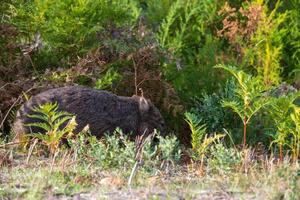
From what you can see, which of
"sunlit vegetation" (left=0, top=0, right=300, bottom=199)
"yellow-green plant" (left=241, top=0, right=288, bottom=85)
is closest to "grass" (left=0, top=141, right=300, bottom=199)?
"sunlit vegetation" (left=0, top=0, right=300, bottom=199)

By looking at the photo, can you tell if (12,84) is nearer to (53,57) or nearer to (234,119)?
(53,57)

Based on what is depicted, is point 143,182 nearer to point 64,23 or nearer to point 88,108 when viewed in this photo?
point 88,108

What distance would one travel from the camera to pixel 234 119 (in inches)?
295

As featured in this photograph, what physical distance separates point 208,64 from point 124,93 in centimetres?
111

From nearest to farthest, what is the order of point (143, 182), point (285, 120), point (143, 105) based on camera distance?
point (143, 182) → point (285, 120) → point (143, 105)

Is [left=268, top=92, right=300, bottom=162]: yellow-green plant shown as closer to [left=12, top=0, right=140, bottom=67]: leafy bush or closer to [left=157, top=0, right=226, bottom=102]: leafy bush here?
[left=157, top=0, right=226, bottom=102]: leafy bush

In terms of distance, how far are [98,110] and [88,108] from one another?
0.11 meters

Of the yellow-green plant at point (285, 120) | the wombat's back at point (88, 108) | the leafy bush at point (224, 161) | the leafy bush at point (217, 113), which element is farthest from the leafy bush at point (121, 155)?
the leafy bush at point (217, 113)

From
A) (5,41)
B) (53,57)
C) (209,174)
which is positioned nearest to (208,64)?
(53,57)

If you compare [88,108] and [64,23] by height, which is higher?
[64,23]

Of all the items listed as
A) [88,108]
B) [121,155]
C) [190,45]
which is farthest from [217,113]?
[190,45]

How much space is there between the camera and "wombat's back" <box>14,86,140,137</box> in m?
6.62

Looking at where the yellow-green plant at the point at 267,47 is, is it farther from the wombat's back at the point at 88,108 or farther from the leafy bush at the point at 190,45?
the wombat's back at the point at 88,108

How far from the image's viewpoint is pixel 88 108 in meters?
6.73
